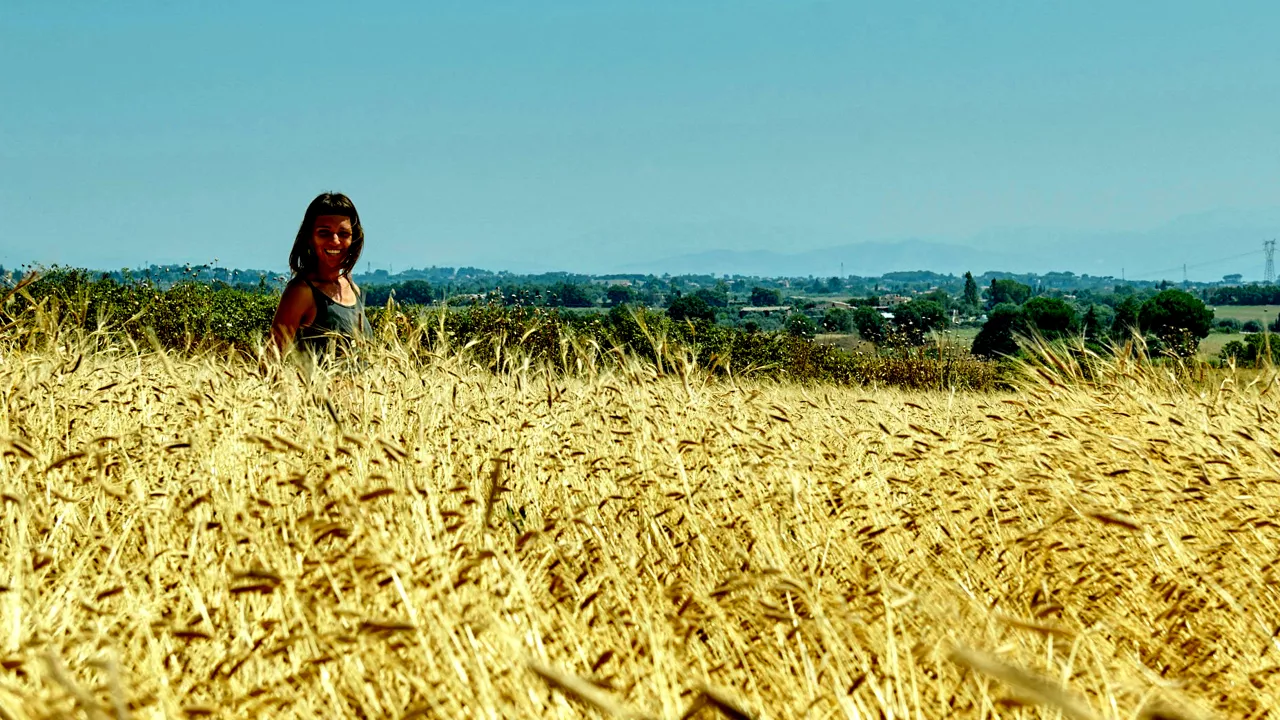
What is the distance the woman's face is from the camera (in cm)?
601

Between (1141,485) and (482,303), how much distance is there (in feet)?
45.8

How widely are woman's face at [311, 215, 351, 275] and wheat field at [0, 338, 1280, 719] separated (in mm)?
1166

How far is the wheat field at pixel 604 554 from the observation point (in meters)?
2.15

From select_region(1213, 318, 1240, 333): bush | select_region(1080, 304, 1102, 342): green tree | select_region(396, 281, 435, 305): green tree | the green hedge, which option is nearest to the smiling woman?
select_region(396, 281, 435, 305): green tree

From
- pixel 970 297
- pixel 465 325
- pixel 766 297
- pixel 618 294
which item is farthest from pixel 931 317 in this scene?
pixel 766 297

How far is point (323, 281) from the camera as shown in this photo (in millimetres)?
6004

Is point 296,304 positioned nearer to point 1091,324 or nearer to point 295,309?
point 295,309

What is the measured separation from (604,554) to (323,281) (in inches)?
157

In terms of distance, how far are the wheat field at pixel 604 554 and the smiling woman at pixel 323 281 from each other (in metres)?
0.84

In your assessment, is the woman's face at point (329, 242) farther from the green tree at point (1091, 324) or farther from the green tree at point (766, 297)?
the green tree at point (766, 297)

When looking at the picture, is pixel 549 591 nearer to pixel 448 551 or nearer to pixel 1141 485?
pixel 448 551

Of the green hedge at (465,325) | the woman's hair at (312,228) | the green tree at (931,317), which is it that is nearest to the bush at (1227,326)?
the green tree at (931,317)

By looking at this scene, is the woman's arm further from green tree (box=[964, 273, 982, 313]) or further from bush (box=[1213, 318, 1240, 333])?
green tree (box=[964, 273, 982, 313])

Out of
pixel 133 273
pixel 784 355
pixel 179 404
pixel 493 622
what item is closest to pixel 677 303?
pixel 784 355
